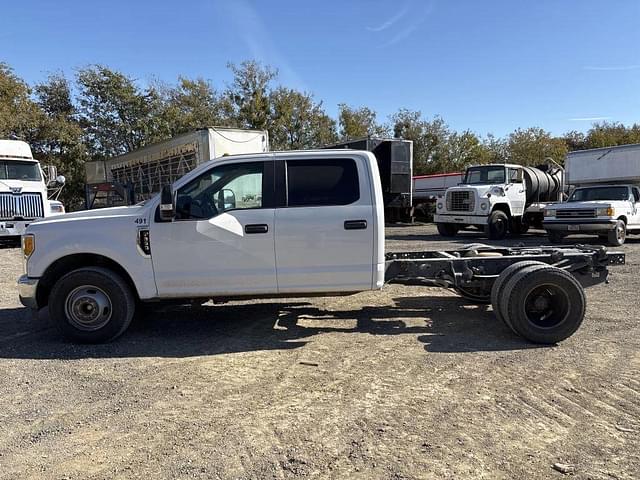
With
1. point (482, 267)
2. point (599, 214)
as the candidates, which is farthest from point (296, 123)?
point (482, 267)

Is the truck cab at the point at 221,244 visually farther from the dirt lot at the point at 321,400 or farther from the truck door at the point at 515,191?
the truck door at the point at 515,191

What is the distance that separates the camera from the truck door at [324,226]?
4934mm

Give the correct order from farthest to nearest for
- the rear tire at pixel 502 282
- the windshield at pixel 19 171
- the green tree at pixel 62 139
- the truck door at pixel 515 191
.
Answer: the green tree at pixel 62 139, the truck door at pixel 515 191, the windshield at pixel 19 171, the rear tire at pixel 502 282

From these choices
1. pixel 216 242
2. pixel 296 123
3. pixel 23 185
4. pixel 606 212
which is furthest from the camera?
pixel 296 123

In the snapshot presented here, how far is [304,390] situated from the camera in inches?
153

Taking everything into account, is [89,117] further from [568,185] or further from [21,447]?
[21,447]

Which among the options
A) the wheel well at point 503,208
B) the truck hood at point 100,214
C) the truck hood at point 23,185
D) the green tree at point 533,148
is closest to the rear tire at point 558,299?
the truck hood at point 100,214

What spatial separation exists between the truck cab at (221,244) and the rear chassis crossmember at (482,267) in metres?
0.56

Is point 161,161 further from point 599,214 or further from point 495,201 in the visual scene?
point 599,214

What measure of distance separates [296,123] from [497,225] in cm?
2247

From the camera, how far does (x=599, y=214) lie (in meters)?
13.6

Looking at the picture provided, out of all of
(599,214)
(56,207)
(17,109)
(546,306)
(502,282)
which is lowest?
(546,306)

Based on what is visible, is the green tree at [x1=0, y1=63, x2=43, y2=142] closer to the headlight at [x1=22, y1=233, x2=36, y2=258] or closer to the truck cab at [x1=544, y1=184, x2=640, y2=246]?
the headlight at [x1=22, y1=233, x2=36, y2=258]

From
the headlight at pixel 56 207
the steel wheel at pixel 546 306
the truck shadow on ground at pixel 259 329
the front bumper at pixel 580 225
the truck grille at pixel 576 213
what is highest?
the headlight at pixel 56 207
